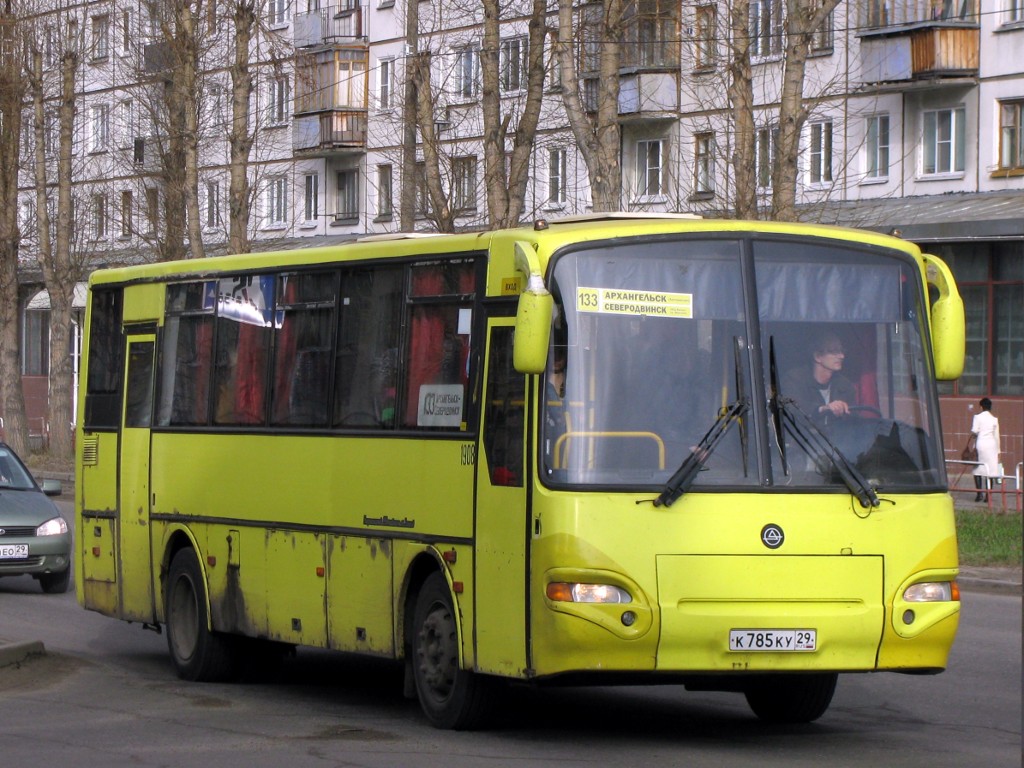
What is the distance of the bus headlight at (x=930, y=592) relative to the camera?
29.9 ft

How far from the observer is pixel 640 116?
43781mm

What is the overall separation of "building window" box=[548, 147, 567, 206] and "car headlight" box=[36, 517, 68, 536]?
93.3ft

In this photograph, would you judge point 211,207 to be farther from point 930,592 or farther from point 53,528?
point 930,592

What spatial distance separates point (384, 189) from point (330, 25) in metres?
5.63

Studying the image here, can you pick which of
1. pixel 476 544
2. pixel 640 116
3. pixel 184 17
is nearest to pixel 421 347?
pixel 476 544

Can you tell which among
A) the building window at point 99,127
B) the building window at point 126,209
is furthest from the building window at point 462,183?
the building window at point 99,127

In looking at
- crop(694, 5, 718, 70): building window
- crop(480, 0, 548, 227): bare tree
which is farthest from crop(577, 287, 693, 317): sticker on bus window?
crop(694, 5, 718, 70): building window

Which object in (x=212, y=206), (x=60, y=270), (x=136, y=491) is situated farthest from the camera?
(x=212, y=206)

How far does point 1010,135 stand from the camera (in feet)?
122

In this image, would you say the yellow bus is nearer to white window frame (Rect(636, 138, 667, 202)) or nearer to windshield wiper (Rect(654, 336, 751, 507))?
windshield wiper (Rect(654, 336, 751, 507))

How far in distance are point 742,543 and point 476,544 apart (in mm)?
1393

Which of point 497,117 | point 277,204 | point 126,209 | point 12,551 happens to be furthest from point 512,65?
point 12,551

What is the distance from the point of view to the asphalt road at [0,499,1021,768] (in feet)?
29.5

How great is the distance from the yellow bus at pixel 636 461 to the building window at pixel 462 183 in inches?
872
